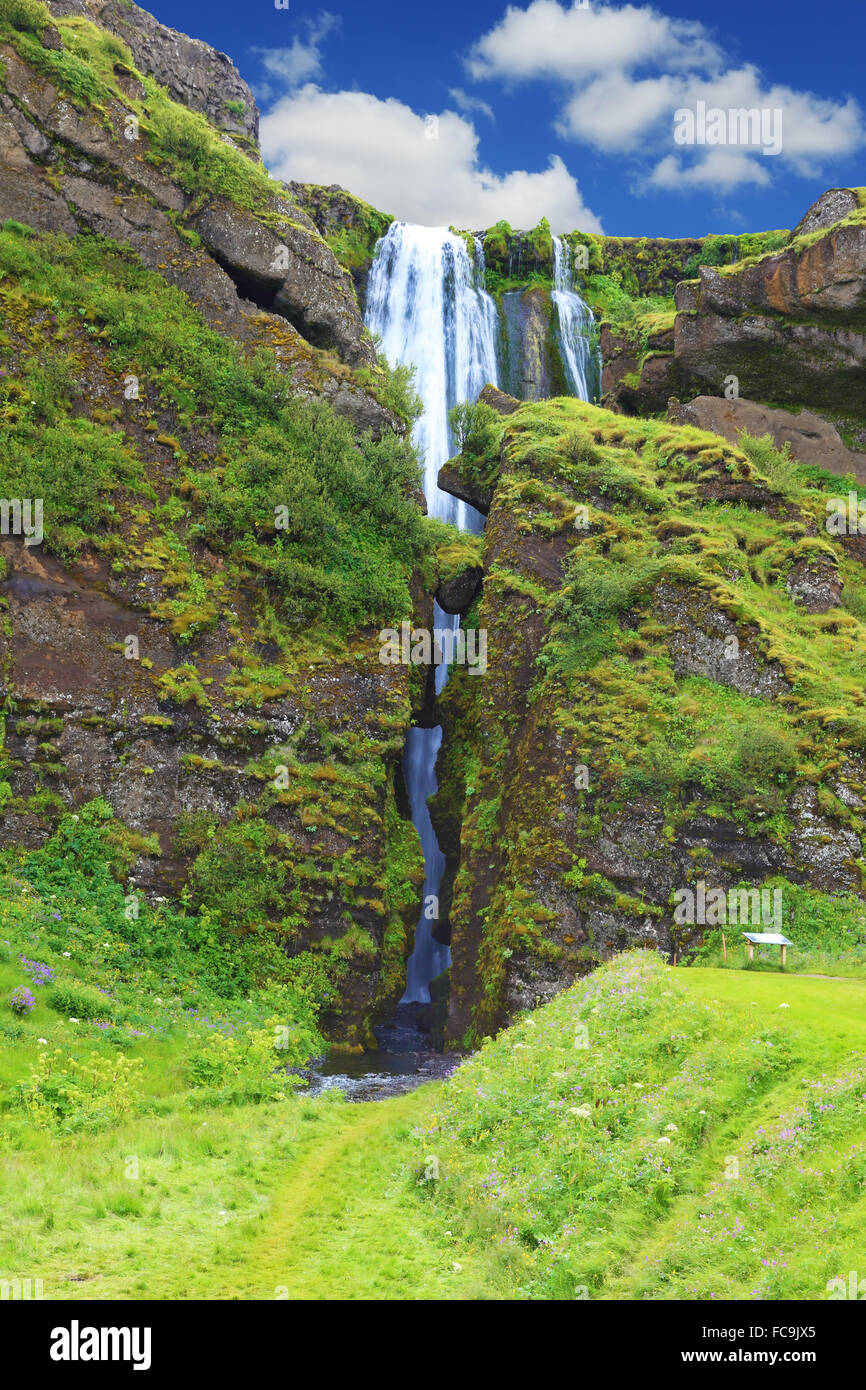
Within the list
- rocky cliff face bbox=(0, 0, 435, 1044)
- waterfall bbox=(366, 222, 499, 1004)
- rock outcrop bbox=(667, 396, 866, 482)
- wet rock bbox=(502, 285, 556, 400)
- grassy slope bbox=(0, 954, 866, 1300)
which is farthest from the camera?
wet rock bbox=(502, 285, 556, 400)

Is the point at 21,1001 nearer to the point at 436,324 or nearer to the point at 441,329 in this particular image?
the point at 441,329

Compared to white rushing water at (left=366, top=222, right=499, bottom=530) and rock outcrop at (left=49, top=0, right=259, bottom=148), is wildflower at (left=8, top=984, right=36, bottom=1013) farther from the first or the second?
rock outcrop at (left=49, top=0, right=259, bottom=148)

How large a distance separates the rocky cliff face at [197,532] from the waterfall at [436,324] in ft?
39.1

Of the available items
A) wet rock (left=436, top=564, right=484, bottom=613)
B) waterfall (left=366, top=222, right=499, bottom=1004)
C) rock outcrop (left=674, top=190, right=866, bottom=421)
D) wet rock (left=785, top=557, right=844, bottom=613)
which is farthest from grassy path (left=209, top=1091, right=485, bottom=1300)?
rock outcrop (left=674, top=190, right=866, bottom=421)

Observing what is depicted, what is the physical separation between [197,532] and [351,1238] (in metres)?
20.6

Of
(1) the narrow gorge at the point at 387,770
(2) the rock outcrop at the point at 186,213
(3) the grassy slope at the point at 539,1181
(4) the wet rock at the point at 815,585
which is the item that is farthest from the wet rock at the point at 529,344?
(3) the grassy slope at the point at 539,1181

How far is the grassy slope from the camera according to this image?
7.50 metres

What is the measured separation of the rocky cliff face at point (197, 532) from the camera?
2214 centimetres

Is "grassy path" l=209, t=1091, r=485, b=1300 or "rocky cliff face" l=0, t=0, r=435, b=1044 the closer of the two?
"grassy path" l=209, t=1091, r=485, b=1300

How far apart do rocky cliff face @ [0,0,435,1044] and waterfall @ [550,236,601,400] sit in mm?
22372

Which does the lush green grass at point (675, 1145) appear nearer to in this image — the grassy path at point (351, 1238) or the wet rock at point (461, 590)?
the grassy path at point (351, 1238)

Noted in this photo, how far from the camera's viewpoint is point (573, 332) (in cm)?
5375
